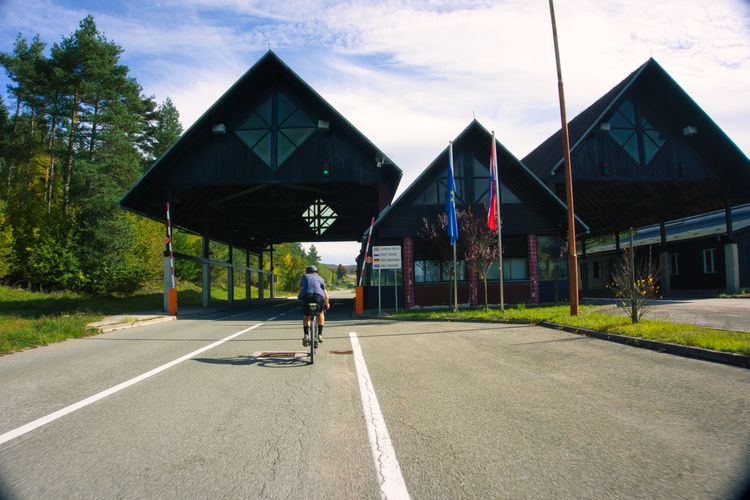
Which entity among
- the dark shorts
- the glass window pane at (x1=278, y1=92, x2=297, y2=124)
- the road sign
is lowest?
the dark shorts

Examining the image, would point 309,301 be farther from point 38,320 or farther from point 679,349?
point 38,320

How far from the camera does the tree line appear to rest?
30.4 metres

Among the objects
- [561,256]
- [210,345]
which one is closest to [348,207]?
[561,256]

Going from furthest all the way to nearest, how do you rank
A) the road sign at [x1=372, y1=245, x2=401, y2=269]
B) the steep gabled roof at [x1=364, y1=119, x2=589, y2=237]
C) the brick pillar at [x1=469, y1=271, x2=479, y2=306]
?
the brick pillar at [x1=469, y1=271, x2=479, y2=306] → the steep gabled roof at [x1=364, y1=119, x2=589, y2=237] → the road sign at [x1=372, y1=245, x2=401, y2=269]

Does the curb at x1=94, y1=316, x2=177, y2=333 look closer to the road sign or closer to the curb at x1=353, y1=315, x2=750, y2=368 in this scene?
the road sign

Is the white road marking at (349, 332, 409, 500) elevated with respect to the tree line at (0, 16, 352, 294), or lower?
lower

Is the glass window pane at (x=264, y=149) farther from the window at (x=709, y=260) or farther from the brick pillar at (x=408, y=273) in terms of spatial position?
the window at (x=709, y=260)

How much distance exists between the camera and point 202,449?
3.80m

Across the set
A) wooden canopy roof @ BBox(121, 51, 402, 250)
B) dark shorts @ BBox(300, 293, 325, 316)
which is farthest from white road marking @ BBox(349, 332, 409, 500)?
wooden canopy roof @ BBox(121, 51, 402, 250)

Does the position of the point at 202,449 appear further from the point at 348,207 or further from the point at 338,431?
the point at 348,207

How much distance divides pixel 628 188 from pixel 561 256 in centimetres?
938

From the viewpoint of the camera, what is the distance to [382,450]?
3.74 metres

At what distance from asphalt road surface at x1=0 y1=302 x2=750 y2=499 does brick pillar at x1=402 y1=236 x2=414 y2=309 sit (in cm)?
1431

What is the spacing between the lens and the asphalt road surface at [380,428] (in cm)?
311
